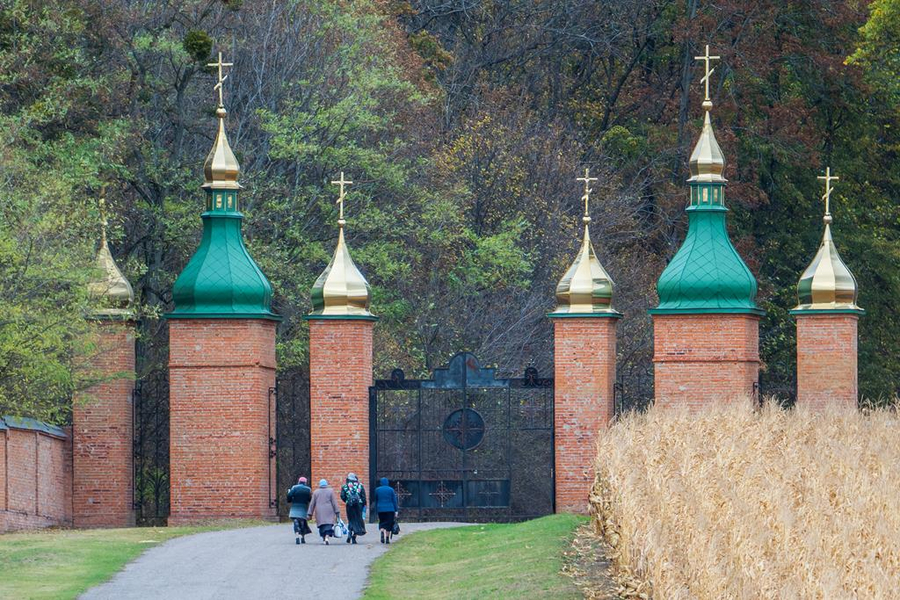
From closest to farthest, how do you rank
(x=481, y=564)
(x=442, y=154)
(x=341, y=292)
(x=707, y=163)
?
(x=481, y=564), (x=341, y=292), (x=707, y=163), (x=442, y=154)

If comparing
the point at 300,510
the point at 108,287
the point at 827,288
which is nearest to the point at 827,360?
the point at 827,288

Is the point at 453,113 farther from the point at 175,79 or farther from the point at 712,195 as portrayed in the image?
the point at 712,195

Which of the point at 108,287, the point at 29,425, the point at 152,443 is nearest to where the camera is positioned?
the point at 29,425

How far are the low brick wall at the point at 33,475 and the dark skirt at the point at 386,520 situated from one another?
5539 mm

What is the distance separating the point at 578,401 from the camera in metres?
28.7

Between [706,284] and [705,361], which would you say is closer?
[705,361]

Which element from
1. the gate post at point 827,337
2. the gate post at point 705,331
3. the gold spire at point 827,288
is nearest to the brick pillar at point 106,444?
the gate post at point 705,331

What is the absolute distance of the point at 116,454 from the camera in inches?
1158

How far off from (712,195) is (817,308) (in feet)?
8.09

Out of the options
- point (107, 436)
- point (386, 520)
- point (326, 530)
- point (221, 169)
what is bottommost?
point (326, 530)

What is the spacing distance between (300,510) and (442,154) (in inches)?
681

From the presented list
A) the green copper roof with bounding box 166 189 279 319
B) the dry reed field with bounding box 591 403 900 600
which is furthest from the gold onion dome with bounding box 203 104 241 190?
the dry reed field with bounding box 591 403 900 600

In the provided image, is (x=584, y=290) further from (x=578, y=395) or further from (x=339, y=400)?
(x=339, y=400)

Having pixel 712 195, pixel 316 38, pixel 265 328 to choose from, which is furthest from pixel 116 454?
pixel 316 38
